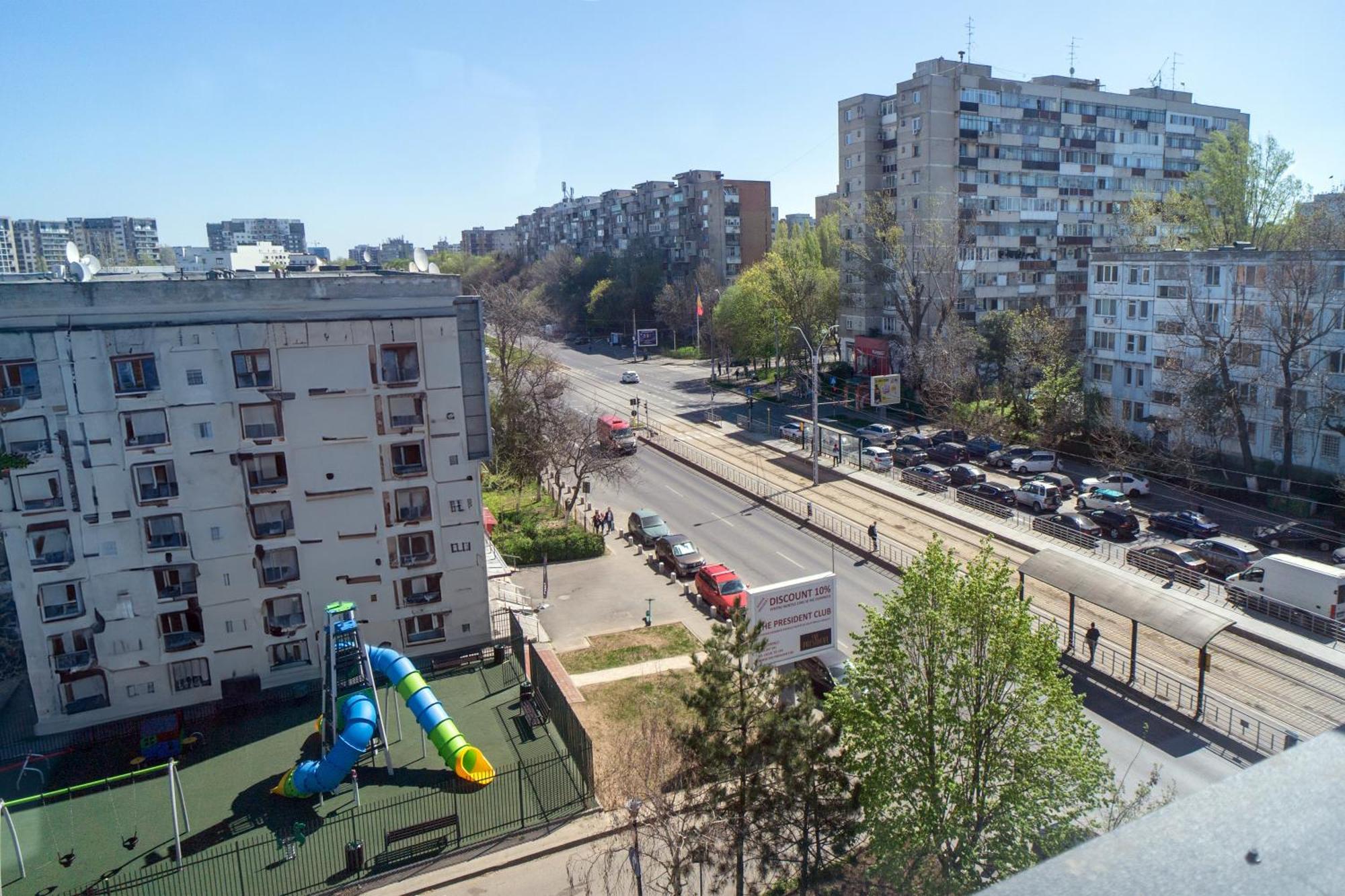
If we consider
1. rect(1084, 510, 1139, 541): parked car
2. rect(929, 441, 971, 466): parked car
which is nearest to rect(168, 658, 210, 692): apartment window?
rect(1084, 510, 1139, 541): parked car

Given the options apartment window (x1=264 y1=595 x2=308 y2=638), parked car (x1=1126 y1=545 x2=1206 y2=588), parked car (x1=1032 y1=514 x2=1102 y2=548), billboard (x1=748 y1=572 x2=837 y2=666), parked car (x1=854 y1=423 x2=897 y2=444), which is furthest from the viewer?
parked car (x1=854 y1=423 x2=897 y2=444)

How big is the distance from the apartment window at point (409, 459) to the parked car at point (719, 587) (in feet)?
35.5

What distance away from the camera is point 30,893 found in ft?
60.3

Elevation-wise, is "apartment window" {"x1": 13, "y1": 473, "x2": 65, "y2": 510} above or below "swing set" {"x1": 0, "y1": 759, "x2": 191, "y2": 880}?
above

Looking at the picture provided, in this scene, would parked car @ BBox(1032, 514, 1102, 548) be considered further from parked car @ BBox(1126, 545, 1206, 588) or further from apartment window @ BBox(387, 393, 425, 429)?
apartment window @ BBox(387, 393, 425, 429)

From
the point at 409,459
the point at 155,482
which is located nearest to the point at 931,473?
the point at 409,459

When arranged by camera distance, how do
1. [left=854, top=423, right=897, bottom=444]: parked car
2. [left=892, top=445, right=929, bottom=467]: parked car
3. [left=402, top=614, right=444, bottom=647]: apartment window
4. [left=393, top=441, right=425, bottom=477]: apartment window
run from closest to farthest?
[left=393, top=441, right=425, bottom=477]: apartment window < [left=402, top=614, right=444, bottom=647]: apartment window < [left=892, top=445, right=929, bottom=467]: parked car < [left=854, top=423, right=897, bottom=444]: parked car

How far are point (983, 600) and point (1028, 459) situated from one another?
3814 centimetres

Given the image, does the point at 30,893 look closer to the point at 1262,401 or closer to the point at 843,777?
the point at 843,777

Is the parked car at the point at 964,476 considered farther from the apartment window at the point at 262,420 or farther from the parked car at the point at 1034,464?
the apartment window at the point at 262,420

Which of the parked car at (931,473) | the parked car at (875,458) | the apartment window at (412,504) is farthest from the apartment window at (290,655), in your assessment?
the parked car at (875,458)

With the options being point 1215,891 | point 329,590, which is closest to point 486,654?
point 329,590

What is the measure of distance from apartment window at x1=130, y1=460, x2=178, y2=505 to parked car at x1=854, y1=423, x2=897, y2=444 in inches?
1653

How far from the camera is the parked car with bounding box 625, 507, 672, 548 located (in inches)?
1578
